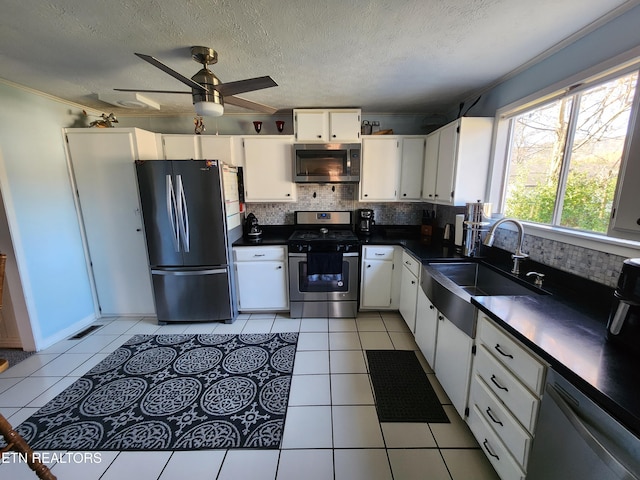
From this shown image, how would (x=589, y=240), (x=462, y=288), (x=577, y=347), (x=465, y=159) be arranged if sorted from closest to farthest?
(x=577, y=347), (x=589, y=240), (x=462, y=288), (x=465, y=159)

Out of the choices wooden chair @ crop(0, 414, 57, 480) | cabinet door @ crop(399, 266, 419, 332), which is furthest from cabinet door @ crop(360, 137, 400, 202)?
wooden chair @ crop(0, 414, 57, 480)

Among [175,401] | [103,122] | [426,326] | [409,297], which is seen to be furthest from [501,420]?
[103,122]

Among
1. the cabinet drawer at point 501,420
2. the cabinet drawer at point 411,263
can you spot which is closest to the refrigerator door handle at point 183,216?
the cabinet drawer at point 411,263

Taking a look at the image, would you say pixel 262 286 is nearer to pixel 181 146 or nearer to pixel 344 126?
pixel 181 146

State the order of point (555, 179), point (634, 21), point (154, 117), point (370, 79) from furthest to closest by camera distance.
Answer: point (154, 117) → point (370, 79) → point (555, 179) → point (634, 21)

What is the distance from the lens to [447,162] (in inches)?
98.9

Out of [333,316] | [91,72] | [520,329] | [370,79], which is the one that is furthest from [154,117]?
[520,329]

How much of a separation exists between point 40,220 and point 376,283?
3398 millimetres

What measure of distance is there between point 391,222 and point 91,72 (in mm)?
3308

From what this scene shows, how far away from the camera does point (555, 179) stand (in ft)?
5.89

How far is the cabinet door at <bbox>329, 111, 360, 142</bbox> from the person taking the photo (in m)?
2.90

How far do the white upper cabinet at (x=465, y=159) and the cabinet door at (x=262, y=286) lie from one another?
1939mm

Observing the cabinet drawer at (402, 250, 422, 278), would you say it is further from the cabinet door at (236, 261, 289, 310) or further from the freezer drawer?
the freezer drawer

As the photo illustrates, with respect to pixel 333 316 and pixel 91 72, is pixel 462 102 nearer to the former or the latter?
pixel 333 316
